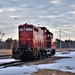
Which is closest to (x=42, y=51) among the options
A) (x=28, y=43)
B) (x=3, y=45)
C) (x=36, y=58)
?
(x=36, y=58)

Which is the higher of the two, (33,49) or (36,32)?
(36,32)

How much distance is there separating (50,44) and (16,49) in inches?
566

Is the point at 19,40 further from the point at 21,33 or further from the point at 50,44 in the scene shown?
the point at 50,44

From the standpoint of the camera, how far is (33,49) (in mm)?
32156

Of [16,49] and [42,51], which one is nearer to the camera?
[16,49]

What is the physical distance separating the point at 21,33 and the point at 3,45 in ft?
395

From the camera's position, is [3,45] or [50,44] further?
[3,45]

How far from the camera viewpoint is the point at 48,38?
45.7 m

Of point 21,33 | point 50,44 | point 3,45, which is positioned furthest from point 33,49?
point 3,45

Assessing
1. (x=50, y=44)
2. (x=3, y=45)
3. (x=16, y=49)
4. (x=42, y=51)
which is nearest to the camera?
(x=16, y=49)

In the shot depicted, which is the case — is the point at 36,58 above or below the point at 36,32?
below

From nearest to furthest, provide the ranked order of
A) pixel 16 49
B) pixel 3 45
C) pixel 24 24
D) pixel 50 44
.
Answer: pixel 16 49, pixel 24 24, pixel 50 44, pixel 3 45

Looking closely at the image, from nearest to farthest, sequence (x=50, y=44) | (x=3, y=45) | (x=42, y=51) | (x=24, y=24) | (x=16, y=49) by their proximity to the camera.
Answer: (x=16, y=49)
(x=24, y=24)
(x=42, y=51)
(x=50, y=44)
(x=3, y=45)

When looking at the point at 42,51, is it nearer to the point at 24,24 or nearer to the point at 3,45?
the point at 24,24
